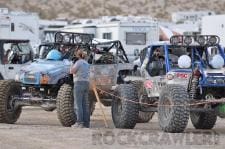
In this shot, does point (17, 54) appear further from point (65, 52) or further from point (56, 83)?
point (56, 83)

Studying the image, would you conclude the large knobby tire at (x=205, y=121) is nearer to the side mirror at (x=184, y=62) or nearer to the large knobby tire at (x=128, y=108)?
the large knobby tire at (x=128, y=108)

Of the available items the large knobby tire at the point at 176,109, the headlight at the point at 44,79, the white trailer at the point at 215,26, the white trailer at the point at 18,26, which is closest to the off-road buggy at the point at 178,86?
the large knobby tire at the point at 176,109

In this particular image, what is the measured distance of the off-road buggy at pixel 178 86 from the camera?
1288cm

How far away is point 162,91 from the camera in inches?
524

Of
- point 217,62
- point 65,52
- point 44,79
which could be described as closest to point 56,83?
point 44,79

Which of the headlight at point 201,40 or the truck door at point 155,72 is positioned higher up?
the headlight at point 201,40

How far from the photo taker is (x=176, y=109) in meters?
12.7

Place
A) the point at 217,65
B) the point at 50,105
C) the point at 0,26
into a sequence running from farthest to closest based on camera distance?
the point at 0,26
the point at 50,105
the point at 217,65

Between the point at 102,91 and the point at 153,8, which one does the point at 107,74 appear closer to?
the point at 102,91

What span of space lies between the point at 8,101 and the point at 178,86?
447 centimetres

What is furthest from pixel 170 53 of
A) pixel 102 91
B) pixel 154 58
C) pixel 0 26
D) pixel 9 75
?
pixel 0 26

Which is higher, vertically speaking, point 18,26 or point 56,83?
point 18,26

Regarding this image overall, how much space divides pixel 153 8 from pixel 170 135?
224 ft

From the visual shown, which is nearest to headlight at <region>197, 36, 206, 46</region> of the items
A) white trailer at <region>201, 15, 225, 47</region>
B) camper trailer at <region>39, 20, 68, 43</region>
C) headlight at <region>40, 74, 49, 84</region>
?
headlight at <region>40, 74, 49, 84</region>
